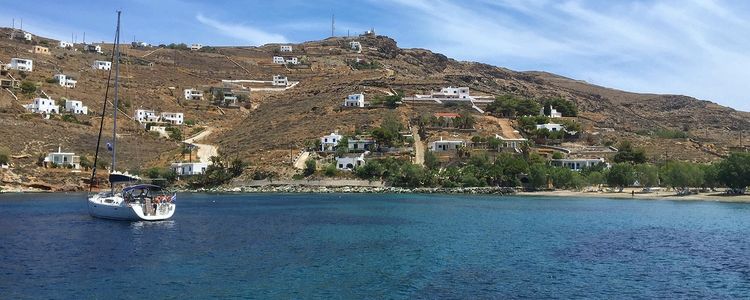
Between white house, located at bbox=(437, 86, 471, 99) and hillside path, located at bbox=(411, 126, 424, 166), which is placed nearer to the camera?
hillside path, located at bbox=(411, 126, 424, 166)

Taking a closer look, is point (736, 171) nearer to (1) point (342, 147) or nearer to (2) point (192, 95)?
(1) point (342, 147)

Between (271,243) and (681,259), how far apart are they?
21094mm

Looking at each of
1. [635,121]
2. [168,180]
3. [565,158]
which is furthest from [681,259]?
[635,121]

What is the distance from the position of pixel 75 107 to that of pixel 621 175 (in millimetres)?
85554

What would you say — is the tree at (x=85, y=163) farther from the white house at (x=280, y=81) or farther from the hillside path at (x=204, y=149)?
the white house at (x=280, y=81)

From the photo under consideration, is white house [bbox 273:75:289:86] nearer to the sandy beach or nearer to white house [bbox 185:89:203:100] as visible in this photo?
white house [bbox 185:89:203:100]

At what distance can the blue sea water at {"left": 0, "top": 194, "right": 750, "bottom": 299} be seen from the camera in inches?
971

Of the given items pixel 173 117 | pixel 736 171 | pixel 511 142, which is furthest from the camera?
pixel 173 117

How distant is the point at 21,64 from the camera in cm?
12531

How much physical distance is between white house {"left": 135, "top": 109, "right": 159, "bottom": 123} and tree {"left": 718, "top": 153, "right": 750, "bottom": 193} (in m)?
91.0

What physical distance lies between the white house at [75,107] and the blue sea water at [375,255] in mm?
55987

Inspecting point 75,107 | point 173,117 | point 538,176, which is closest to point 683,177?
point 538,176

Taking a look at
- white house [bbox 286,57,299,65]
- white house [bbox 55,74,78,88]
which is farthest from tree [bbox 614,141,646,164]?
white house [bbox 286,57,299,65]

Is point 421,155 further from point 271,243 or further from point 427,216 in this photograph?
point 271,243
